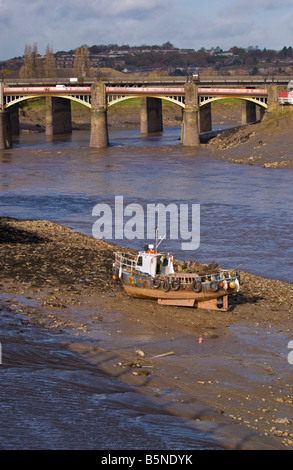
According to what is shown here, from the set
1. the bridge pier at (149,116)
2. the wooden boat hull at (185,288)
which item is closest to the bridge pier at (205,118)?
the bridge pier at (149,116)

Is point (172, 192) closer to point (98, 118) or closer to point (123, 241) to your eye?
point (123, 241)

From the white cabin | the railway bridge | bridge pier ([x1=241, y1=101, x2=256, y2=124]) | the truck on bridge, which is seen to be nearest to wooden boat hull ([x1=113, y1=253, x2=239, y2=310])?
the white cabin

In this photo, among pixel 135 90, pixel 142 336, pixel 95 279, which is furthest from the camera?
pixel 135 90

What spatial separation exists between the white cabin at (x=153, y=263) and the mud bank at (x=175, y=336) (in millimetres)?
1285

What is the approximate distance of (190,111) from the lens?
3752 inches

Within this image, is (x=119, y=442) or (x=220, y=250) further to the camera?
(x=220, y=250)

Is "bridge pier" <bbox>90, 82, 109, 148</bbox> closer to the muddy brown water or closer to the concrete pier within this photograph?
the muddy brown water

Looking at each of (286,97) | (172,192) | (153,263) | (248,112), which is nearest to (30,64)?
(248,112)

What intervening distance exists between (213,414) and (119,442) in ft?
10.6

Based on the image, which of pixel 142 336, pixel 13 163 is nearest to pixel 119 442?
pixel 142 336

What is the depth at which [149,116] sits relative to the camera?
122 metres

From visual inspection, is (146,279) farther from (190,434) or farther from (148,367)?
(190,434)

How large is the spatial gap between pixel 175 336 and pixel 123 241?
17379 mm

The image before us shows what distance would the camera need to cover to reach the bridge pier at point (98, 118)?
3893 inches
